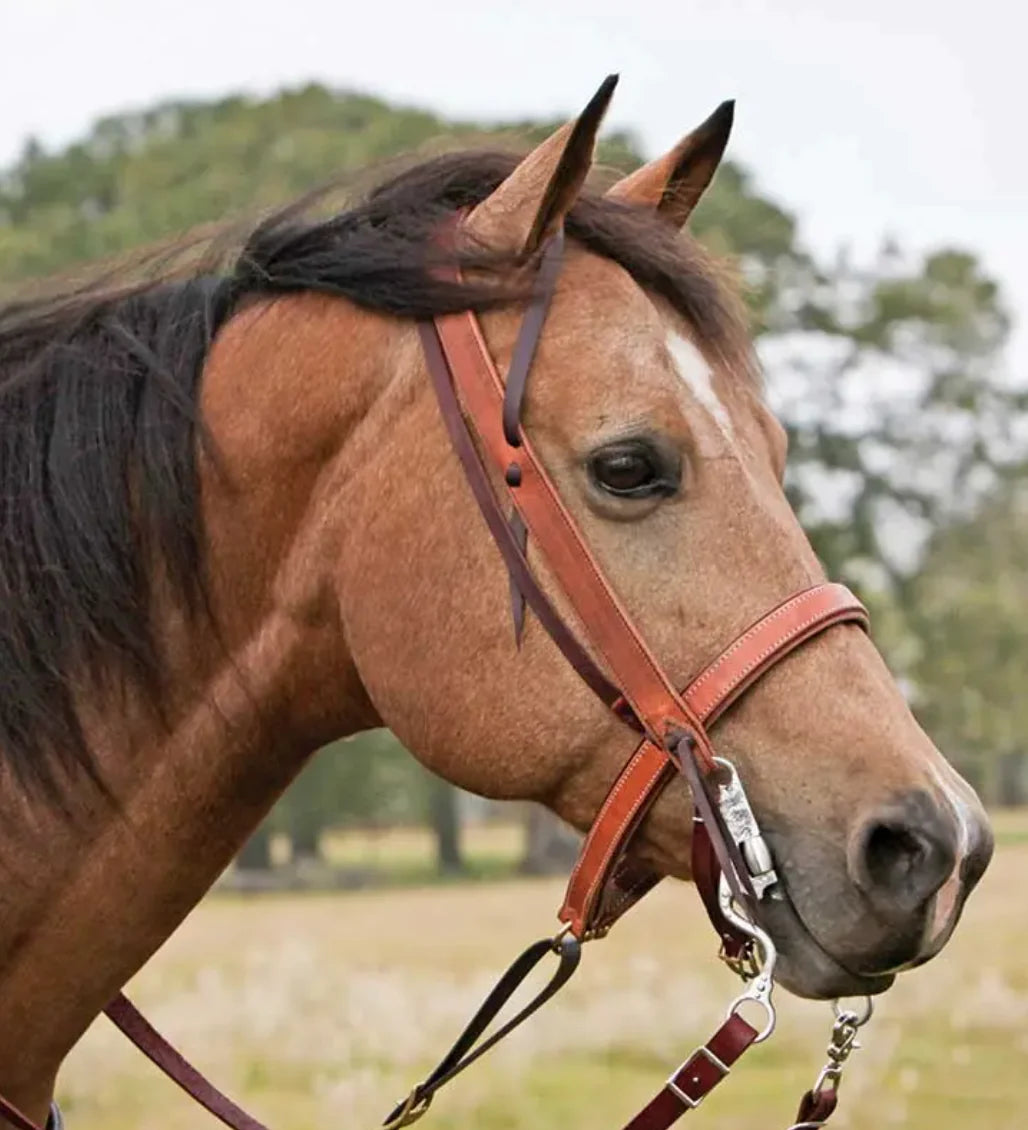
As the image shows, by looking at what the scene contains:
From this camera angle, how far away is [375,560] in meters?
3.01

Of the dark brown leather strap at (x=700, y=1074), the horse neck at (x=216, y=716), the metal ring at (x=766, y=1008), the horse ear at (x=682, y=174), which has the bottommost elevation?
the dark brown leather strap at (x=700, y=1074)

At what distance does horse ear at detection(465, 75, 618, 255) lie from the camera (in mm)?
2918

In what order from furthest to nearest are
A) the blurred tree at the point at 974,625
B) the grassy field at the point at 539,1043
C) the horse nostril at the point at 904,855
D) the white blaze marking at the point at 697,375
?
1. the blurred tree at the point at 974,625
2. the grassy field at the point at 539,1043
3. the white blaze marking at the point at 697,375
4. the horse nostril at the point at 904,855

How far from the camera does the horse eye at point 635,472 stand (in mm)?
2861

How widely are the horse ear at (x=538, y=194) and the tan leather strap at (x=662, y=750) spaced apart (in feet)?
2.87

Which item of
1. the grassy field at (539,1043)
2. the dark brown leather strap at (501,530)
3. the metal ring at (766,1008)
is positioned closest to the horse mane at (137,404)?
the dark brown leather strap at (501,530)

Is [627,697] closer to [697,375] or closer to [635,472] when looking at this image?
[635,472]

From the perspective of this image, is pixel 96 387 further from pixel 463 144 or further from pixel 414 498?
pixel 463 144

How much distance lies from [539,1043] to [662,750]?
939 centimetres

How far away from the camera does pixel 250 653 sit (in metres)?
3.12

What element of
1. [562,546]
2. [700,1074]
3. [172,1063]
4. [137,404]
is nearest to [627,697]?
[562,546]

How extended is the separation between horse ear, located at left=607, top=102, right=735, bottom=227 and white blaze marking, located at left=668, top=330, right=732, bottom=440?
43 cm

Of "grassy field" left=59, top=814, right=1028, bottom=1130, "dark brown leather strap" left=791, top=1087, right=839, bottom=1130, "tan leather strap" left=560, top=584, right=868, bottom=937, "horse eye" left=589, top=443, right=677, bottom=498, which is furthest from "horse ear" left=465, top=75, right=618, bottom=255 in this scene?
"grassy field" left=59, top=814, right=1028, bottom=1130

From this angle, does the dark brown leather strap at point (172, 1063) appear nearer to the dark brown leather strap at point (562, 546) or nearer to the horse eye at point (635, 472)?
the dark brown leather strap at point (562, 546)
